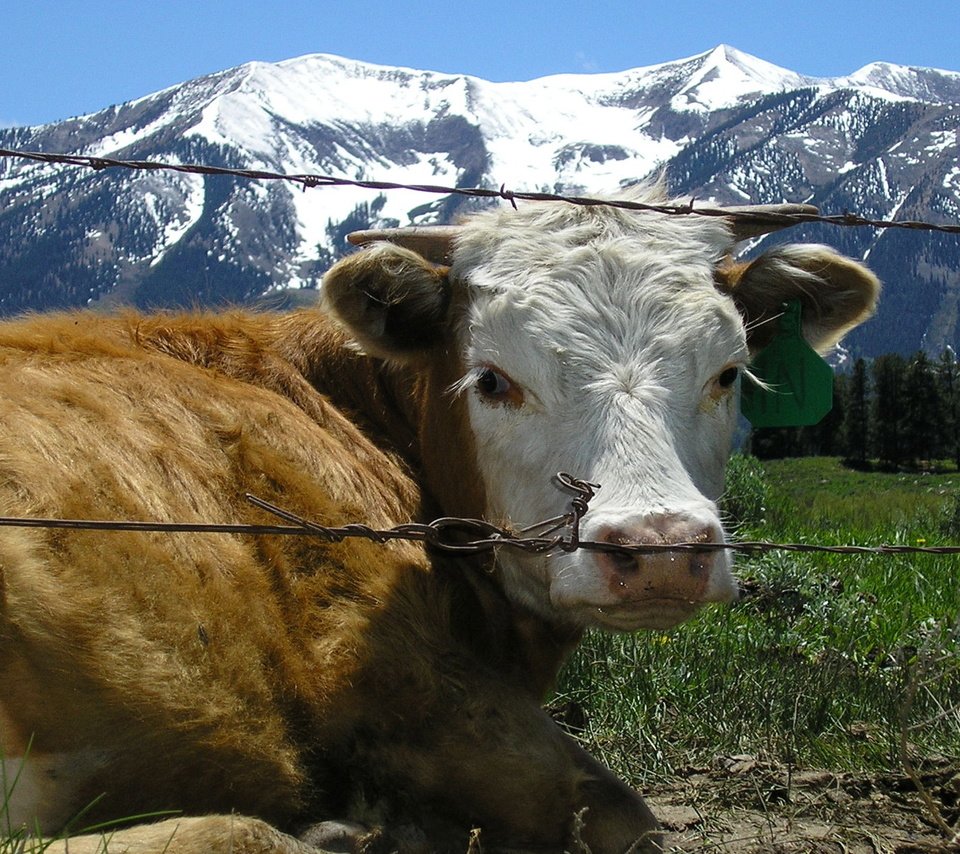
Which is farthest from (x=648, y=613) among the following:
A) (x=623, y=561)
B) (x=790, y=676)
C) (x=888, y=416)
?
(x=888, y=416)

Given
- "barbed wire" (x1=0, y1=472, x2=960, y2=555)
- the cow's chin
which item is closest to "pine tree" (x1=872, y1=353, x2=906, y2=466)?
the cow's chin

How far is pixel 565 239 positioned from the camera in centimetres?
470

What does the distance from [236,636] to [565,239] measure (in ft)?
6.92

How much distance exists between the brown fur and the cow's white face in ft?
1.16

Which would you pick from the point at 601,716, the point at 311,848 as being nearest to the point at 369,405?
the point at 601,716

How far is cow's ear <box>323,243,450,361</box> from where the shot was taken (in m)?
4.66

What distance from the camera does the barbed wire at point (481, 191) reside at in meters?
3.84

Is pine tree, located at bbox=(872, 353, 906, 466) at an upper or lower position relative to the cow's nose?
lower

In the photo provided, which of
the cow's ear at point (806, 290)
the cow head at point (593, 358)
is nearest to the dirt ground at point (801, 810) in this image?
the cow head at point (593, 358)

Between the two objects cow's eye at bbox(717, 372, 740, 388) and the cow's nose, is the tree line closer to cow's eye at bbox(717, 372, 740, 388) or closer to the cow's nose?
cow's eye at bbox(717, 372, 740, 388)

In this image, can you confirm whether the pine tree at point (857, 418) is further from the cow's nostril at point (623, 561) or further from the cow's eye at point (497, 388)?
the cow's nostril at point (623, 561)

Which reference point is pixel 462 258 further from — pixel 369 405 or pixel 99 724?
pixel 99 724

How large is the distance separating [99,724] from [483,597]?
172 cm

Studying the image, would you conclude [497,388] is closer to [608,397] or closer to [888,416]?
[608,397]
